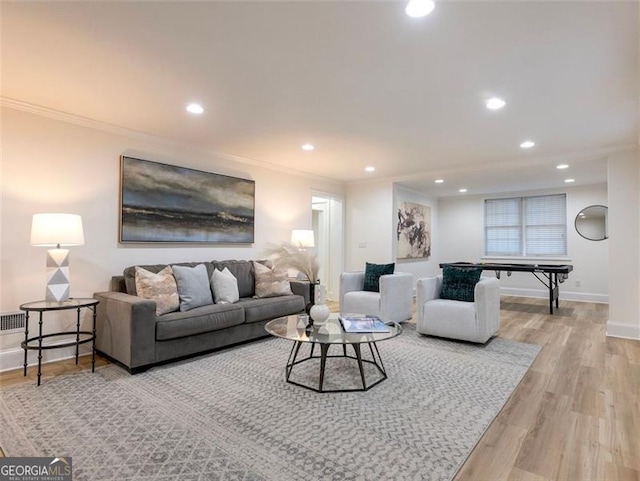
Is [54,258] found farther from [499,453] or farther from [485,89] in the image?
[485,89]

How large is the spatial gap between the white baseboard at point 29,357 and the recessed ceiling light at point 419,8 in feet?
12.9

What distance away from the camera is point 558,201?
7.12 m

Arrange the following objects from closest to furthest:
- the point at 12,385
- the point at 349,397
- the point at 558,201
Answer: the point at 349,397 < the point at 12,385 < the point at 558,201

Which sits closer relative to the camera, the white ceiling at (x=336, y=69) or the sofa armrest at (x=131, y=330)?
the white ceiling at (x=336, y=69)

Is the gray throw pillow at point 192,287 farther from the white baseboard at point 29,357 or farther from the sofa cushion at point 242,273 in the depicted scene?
the white baseboard at point 29,357

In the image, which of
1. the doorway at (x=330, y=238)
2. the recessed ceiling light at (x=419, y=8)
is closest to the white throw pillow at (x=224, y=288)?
the doorway at (x=330, y=238)

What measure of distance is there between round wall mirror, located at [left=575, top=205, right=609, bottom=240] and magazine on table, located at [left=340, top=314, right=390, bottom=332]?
19.6ft

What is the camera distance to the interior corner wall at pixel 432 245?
7030 millimetres

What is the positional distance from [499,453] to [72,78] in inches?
147

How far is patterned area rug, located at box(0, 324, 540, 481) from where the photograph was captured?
175 centimetres

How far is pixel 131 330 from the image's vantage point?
9.53ft

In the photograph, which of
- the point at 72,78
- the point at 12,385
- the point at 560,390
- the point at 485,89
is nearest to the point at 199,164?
the point at 72,78

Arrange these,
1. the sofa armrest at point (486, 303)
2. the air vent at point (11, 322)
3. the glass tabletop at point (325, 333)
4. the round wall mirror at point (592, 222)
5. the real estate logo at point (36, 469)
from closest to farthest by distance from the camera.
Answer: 1. the real estate logo at point (36, 469)
2. the glass tabletop at point (325, 333)
3. the air vent at point (11, 322)
4. the sofa armrest at point (486, 303)
5. the round wall mirror at point (592, 222)

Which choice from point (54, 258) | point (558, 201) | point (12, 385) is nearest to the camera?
point (12, 385)
